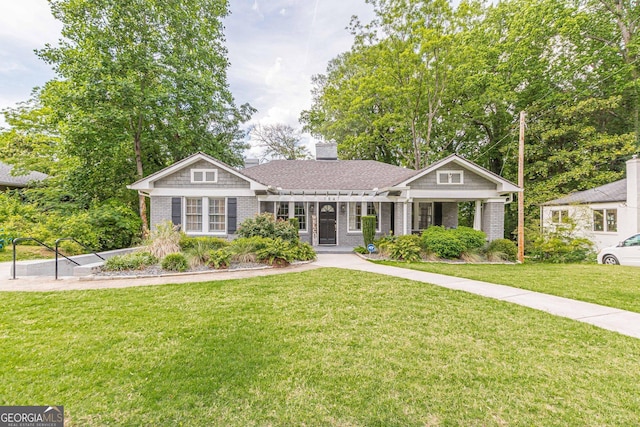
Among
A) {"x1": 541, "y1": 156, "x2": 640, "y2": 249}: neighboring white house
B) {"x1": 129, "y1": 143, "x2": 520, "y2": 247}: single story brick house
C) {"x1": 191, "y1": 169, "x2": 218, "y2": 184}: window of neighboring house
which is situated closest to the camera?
{"x1": 129, "y1": 143, "x2": 520, "y2": 247}: single story brick house

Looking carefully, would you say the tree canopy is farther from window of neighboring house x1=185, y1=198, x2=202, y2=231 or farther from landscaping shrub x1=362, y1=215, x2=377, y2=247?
window of neighboring house x1=185, y1=198, x2=202, y2=231

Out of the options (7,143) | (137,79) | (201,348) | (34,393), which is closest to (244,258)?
(201,348)

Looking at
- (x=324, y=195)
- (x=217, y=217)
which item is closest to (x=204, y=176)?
(x=217, y=217)

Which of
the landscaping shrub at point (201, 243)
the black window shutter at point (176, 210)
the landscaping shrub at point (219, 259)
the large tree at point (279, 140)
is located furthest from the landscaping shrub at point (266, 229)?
the large tree at point (279, 140)

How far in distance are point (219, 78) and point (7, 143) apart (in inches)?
693

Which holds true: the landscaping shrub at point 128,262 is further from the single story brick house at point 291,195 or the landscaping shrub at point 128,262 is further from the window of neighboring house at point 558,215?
the window of neighboring house at point 558,215

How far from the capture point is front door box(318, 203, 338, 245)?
14.4m

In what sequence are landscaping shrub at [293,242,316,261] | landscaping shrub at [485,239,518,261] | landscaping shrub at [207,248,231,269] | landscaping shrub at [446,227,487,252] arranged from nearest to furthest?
1. landscaping shrub at [207,248,231,269]
2. landscaping shrub at [293,242,316,261]
3. landscaping shrub at [446,227,487,252]
4. landscaping shrub at [485,239,518,261]

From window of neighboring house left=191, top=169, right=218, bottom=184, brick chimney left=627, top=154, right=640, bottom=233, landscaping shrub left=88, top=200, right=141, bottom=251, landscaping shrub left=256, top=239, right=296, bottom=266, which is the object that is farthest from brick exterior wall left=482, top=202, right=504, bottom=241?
landscaping shrub left=88, top=200, right=141, bottom=251

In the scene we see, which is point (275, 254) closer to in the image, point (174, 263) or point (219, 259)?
point (219, 259)

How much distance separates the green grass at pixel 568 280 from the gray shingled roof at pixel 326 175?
6.05 meters

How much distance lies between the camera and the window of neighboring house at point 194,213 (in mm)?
12508

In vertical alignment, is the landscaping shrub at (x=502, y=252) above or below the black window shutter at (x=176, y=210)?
below

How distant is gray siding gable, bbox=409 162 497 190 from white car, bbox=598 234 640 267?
4.87 m
